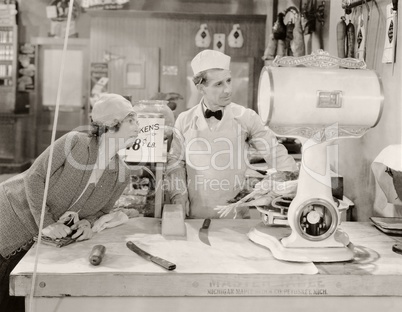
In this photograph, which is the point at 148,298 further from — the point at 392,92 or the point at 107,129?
the point at 392,92

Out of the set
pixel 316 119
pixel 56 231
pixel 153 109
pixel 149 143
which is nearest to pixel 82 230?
pixel 56 231

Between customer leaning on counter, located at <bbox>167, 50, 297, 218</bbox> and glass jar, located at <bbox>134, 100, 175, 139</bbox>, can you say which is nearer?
glass jar, located at <bbox>134, 100, 175, 139</bbox>

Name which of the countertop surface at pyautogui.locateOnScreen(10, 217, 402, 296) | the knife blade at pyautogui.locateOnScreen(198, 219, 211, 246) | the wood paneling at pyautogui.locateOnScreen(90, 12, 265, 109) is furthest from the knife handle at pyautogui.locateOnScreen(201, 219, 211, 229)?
the wood paneling at pyautogui.locateOnScreen(90, 12, 265, 109)

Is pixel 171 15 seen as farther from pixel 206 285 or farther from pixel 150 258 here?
pixel 206 285

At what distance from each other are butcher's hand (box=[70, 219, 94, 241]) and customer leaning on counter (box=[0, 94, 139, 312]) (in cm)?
10

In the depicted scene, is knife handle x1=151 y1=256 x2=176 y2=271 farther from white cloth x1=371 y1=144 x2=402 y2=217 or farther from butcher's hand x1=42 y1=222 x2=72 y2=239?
white cloth x1=371 y1=144 x2=402 y2=217

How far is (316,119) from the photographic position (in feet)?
5.35

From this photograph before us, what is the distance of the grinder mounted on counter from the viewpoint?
1.61m

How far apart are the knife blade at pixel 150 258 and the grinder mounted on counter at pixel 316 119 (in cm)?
32

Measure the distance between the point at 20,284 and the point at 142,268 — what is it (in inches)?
12.4

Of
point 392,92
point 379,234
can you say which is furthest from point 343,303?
point 392,92

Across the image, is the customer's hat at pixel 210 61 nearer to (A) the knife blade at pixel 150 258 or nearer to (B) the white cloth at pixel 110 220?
(B) the white cloth at pixel 110 220

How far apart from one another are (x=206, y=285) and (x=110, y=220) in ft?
2.00

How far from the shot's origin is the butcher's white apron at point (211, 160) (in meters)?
2.90
